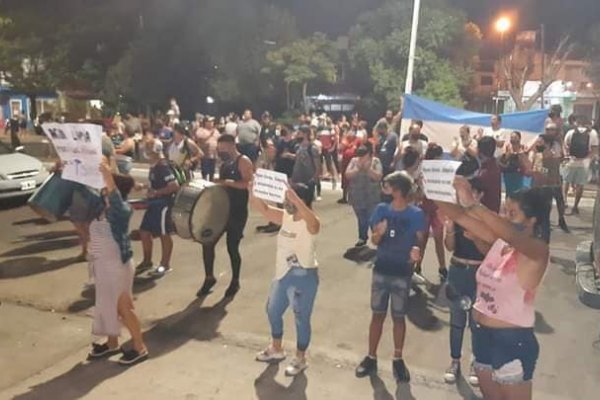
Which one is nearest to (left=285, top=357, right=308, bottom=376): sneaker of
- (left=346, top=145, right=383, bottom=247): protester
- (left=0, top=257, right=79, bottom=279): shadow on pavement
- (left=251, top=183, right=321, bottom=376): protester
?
(left=251, top=183, right=321, bottom=376): protester

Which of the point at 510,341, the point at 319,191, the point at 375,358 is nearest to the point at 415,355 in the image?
the point at 375,358

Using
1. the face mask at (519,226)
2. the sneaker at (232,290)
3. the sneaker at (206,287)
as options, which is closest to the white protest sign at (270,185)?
the face mask at (519,226)

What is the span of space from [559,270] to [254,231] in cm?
463

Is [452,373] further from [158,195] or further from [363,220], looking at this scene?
[363,220]

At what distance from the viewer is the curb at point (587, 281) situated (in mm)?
4875

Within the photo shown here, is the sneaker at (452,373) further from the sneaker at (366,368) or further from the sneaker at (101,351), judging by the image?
the sneaker at (101,351)

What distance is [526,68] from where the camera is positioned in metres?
35.3

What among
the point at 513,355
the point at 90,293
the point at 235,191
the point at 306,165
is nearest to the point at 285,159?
the point at 306,165

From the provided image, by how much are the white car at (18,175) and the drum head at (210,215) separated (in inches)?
271

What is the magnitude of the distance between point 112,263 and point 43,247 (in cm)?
464

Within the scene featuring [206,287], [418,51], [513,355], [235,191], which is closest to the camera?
[513,355]

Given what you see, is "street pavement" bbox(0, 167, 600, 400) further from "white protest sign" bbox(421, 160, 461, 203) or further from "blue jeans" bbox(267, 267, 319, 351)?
"white protest sign" bbox(421, 160, 461, 203)

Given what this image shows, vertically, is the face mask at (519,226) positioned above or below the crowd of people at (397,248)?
above

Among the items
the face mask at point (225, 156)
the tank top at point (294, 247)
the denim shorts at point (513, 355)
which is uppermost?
the face mask at point (225, 156)
